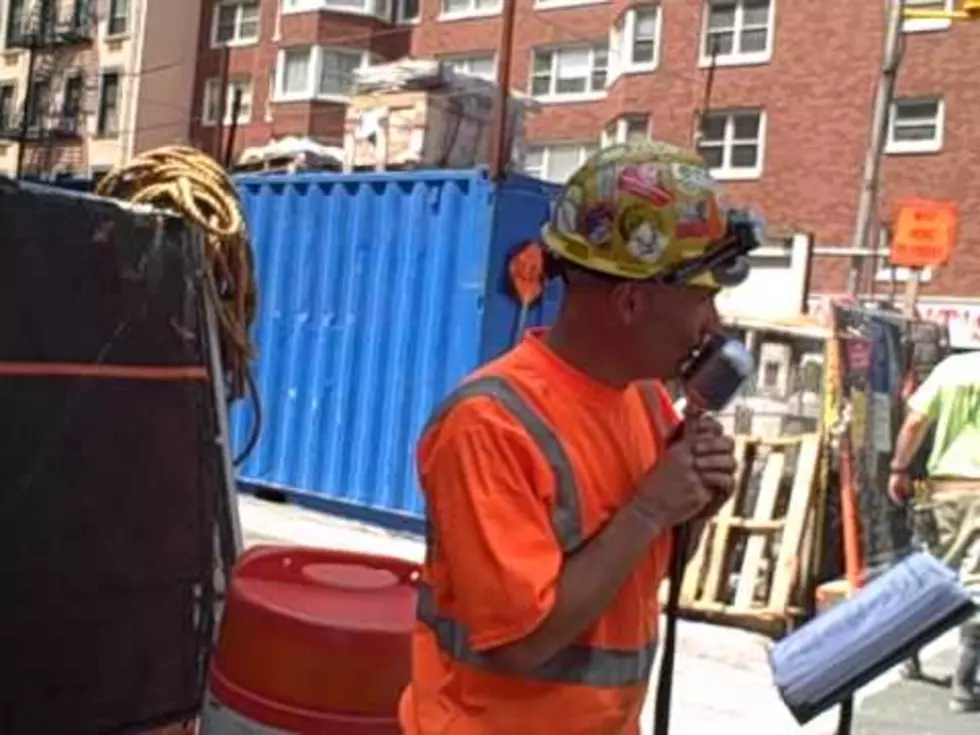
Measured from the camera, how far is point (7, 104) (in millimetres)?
49719

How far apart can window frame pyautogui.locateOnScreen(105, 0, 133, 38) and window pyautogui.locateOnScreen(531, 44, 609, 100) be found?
50.3ft

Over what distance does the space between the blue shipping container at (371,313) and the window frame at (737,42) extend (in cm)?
2345

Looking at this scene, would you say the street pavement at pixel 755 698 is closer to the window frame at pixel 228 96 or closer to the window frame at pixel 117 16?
the window frame at pixel 228 96

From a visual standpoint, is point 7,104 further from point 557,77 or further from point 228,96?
point 557,77

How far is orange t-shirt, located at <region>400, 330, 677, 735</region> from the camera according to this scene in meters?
1.82

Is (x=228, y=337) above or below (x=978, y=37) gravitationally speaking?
below

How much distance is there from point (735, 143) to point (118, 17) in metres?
23.1

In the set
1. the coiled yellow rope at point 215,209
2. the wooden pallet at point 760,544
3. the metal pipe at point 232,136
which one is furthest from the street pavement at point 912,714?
the metal pipe at point 232,136

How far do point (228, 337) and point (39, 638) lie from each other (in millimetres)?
1183

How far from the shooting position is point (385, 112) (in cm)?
1050

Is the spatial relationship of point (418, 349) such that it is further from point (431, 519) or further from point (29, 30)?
point (29, 30)

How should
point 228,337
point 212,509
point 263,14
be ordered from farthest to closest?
point 263,14 < point 228,337 < point 212,509

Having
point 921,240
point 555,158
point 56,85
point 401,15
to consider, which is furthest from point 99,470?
point 56,85

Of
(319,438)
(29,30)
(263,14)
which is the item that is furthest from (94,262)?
(29,30)
